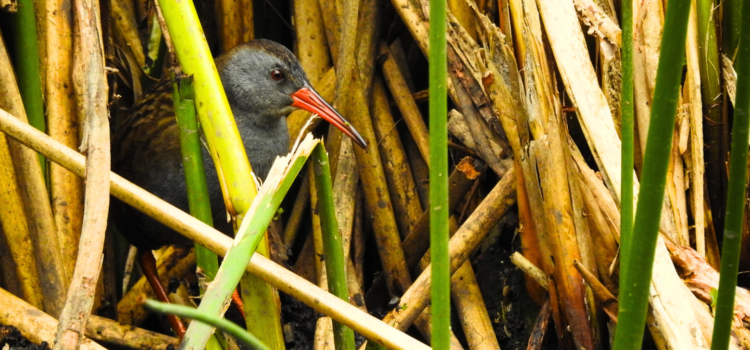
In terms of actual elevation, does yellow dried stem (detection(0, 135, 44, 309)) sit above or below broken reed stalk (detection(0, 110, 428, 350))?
below

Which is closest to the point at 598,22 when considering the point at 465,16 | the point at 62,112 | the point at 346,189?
the point at 465,16

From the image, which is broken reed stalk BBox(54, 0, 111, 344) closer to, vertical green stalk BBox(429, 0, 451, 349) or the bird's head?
vertical green stalk BBox(429, 0, 451, 349)

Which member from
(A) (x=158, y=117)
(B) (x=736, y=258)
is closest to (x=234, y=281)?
(B) (x=736, y=258)

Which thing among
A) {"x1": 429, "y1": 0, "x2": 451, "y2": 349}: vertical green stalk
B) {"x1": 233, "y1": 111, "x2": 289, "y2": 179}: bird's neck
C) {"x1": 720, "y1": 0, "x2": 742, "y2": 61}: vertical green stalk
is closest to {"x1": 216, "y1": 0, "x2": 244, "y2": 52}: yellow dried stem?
{"x1": 233, "y1": 111, "x2": 289, "y2": 179}: bird's neck

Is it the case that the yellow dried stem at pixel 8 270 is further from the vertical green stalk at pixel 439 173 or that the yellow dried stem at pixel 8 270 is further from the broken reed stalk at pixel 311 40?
the vertical green stalk at pixel 439 173

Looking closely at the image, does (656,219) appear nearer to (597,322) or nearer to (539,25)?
(597,322)

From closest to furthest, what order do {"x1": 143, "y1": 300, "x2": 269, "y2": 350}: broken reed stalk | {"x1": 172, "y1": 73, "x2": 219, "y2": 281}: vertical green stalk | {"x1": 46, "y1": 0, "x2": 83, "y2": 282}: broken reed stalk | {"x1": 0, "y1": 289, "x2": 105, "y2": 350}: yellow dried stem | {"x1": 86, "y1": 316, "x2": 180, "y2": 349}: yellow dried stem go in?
{"x1": 143, "y1": 300, "x2": 269, "y2": 350}: broken reed stalk → {"x1": 172, "y1": 73, "x2": 219, "y2": 281}: vertical green stalk → {"x1": 0, "y1": 289, "x2": 105, "y2": 350}: yellow dried stem → {"x1": 46, "y1": 0, "x2": 83, "y2": 282}: broken reed stalk → {"x1": 86, "y1": 316, "x2": 180, "y2": 349}: yellow dried stem

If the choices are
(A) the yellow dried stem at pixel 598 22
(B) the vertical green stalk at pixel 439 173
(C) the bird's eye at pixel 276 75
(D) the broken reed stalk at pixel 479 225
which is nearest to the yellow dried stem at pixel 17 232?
(C) the bird's eye at pixel 276 75
